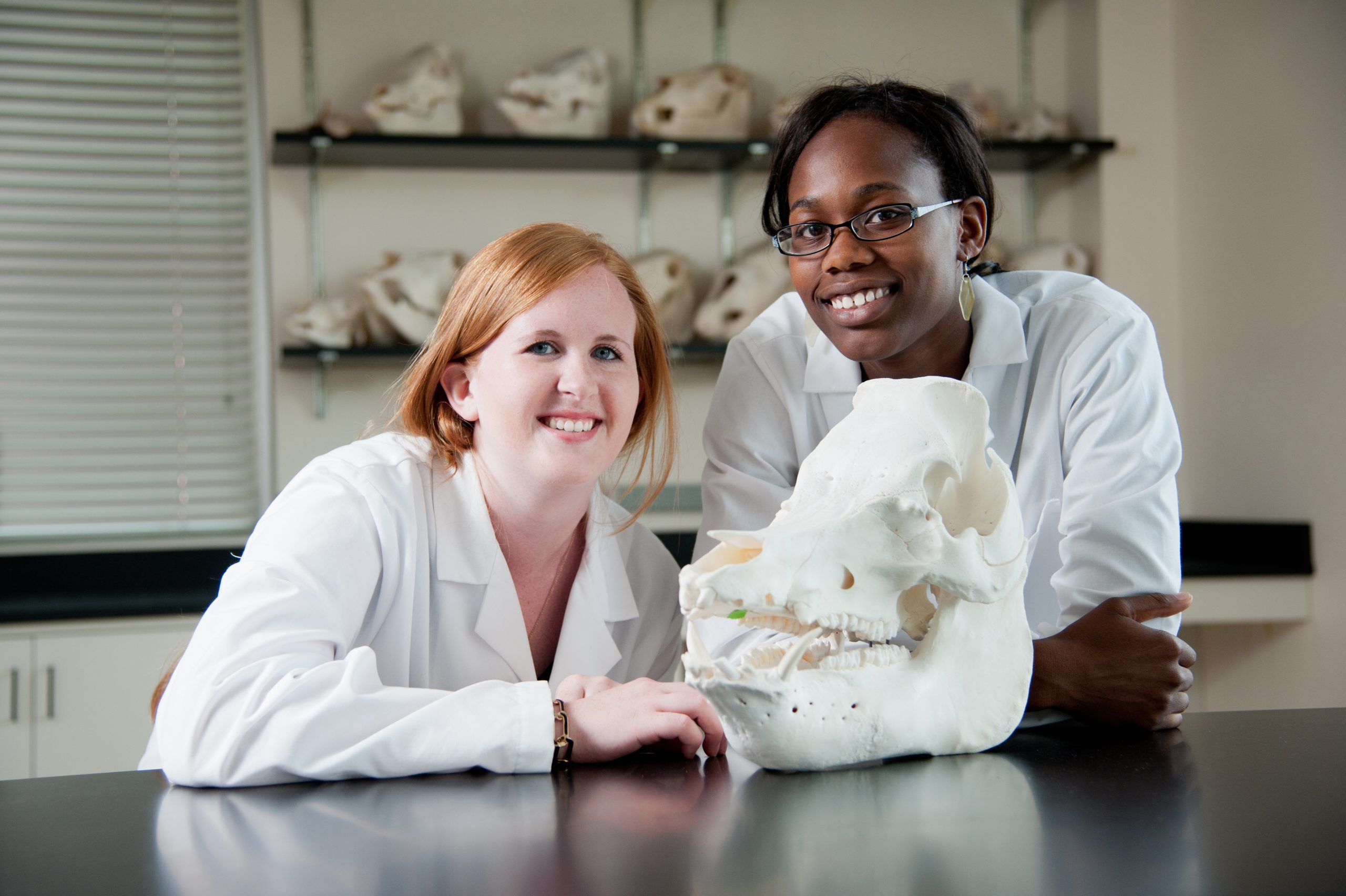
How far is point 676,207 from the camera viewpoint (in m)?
3.12

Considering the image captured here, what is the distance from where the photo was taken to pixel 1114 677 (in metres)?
1.03

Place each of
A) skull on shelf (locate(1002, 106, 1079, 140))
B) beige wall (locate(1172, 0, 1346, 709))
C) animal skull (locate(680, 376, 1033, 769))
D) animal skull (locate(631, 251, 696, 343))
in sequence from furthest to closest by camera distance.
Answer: skull on shelf (locate(1002, 106, 1079, 140))
animal skull (locate(631, 251, 696, 343))
beige wall (locate(1172, 0, 1346, 709))
animal skull (locate(680, 376, 1033, 769))

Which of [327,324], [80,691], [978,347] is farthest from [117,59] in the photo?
[978,347]

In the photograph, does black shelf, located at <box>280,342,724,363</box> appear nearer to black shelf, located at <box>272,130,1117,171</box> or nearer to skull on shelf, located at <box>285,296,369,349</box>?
skull on shelf, located at <box>285,296,369,349</box>

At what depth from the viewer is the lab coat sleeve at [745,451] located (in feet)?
4.50

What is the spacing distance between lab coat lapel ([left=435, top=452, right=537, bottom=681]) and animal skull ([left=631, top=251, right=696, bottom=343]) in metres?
1.59

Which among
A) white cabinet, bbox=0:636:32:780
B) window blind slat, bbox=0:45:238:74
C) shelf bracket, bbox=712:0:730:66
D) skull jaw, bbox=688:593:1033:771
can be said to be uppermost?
shelf bracket, bbox=712:0:730:66

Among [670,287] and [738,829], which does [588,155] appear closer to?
[670,287]

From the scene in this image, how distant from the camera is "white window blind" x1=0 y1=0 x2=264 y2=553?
293cm

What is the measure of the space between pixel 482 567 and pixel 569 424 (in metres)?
0.21

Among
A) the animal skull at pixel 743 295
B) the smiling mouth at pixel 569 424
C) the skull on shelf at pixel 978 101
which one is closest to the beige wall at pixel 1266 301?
the skull on shelf at pixel 978 101

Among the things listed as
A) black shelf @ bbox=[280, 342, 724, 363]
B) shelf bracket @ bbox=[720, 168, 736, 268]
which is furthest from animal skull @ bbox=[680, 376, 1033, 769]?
shelf bracket @ bbox=[720, 168, 736, 268]

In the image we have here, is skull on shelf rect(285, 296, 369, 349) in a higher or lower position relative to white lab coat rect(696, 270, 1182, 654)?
higher

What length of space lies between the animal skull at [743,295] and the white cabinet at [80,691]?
4.66 feet
